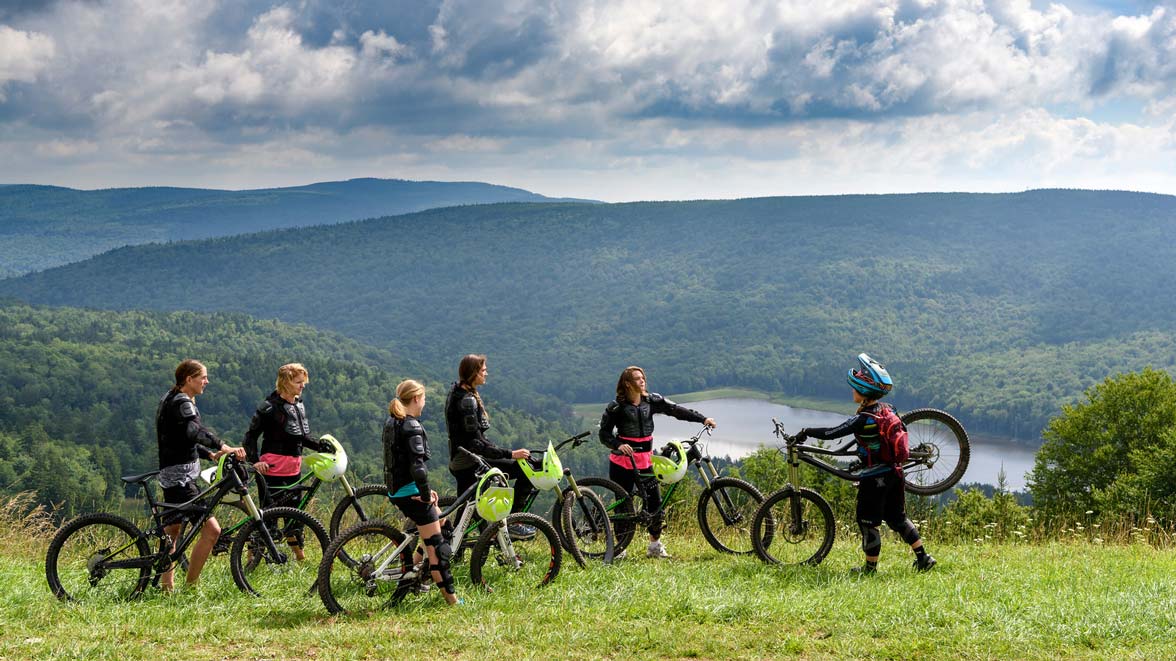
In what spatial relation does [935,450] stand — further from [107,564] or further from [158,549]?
[107,564]

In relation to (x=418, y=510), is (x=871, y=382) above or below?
above

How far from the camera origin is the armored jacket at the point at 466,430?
766 cm

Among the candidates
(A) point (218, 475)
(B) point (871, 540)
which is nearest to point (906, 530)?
(B) point (871, 540)

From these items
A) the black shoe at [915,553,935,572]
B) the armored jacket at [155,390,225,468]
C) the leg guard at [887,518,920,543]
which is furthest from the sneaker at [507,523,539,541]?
the black shoe at [915,553,935,572]

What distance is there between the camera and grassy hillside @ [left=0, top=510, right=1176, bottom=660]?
5.83 m

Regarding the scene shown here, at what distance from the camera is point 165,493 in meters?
7.45

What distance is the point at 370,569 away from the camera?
7.00 m

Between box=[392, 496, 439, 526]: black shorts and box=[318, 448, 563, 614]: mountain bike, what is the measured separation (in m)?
0.21

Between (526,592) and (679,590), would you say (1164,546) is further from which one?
(526,592)

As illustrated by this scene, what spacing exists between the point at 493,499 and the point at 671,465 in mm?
2217

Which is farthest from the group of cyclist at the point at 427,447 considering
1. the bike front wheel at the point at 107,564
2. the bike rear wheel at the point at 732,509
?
the bike rear wheel at the point at 732,509

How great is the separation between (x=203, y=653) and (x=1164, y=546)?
29.9ft

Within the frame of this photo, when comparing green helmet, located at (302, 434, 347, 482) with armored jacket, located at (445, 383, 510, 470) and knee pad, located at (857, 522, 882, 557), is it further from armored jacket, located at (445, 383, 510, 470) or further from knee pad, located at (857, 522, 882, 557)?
knee pad, located at (857, 522, 882, 557)

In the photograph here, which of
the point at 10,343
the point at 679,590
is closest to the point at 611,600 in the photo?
the point at 679,590
